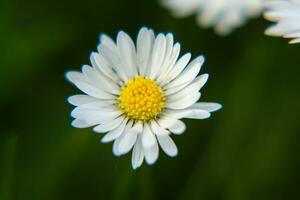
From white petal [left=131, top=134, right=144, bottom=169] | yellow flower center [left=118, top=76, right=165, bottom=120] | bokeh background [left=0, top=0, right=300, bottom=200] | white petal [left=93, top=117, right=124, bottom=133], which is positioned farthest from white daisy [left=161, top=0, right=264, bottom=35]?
white petal [left=131, top=134, right=144, bottom=169]

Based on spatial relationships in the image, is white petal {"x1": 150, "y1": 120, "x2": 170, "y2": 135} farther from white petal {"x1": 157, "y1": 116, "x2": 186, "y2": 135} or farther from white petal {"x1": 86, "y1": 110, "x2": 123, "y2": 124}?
white petal {"x1": 86, "y1": 110, "x2": 123, "y2": 124}

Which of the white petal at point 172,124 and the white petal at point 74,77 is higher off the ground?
the white petal at point 74,77

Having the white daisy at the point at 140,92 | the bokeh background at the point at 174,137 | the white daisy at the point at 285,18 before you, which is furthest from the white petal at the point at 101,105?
the white daisy at the point at 285,18

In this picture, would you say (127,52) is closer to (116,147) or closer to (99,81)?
(99,81)

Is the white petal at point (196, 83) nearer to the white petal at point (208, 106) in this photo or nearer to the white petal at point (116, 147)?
the white petal at point (208, 106)

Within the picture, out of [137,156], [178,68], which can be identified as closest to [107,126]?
[137,156]

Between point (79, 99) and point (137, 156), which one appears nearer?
point (137, 156)

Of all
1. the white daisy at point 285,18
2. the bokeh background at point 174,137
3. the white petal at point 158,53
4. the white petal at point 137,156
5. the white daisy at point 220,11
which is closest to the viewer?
the white petal at point 137,156

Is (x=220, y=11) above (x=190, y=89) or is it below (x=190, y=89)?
above
